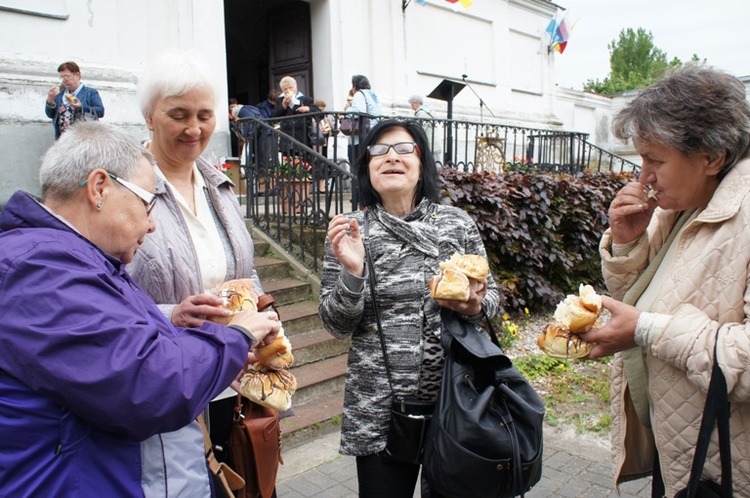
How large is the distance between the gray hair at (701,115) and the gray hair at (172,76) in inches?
59.1

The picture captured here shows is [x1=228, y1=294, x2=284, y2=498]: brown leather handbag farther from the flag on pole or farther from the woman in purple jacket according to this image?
the flag on pole

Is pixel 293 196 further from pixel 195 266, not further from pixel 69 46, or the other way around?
pixel 195 266

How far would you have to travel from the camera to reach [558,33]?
52.9ft

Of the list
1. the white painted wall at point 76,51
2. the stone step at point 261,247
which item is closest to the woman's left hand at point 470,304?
the stone step at point 261,247

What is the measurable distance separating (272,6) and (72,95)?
6001 millimetres

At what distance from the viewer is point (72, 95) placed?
6.61 m

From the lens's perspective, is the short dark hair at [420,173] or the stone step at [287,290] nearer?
the short dark hair at [420,173]

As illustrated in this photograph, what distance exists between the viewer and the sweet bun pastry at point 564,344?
1878 mm

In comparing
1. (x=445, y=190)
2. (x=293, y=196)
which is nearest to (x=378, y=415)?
(x=445, y=190)

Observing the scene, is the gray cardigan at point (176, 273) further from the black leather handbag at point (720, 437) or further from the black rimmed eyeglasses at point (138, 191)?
the black leather handbag at point (720, 437)

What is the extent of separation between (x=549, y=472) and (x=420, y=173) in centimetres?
238

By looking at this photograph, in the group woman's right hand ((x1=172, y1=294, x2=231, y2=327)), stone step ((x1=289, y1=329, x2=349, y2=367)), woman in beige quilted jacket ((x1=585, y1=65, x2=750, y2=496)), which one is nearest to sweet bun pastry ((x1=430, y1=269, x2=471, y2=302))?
woman in beige quilted jacket ((x1=585, y1=65, x2=750, y2=496))

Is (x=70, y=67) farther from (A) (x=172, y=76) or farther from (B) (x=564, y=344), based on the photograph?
(B) (x=564, y=344)

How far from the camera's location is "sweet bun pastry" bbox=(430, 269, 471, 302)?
1987mm
